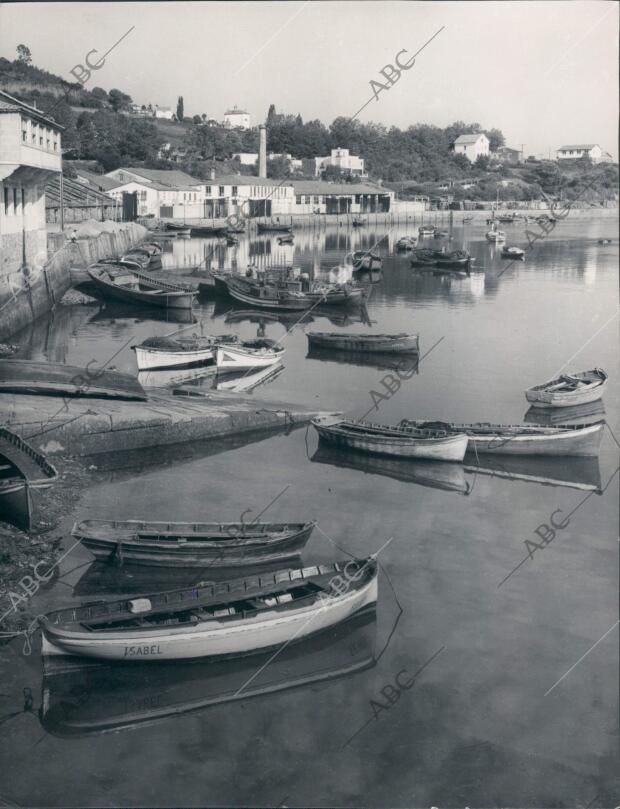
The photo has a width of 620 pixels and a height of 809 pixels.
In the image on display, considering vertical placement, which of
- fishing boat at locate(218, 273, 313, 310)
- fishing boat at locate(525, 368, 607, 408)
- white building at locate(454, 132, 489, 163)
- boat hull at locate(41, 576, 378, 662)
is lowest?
boat hull at locate(41, 576, 378, 662)

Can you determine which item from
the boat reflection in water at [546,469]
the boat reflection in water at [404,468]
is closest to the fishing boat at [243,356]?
the boat reflection in water at [404,468]

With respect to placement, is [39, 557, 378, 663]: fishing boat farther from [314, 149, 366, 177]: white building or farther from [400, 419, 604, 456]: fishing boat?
[314, 149, 366, 177]: white building

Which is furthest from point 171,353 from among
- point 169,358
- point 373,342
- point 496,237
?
point 496,237

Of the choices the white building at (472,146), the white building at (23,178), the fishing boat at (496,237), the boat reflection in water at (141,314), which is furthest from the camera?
the white building at (472,146)

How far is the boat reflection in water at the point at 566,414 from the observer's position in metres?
23.0

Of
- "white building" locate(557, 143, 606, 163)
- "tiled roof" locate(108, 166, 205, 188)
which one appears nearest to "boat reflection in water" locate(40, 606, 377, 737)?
"white building" locate(557, 143, 606, 163)

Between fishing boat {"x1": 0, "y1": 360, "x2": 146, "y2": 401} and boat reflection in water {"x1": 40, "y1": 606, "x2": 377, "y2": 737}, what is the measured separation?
10263mm

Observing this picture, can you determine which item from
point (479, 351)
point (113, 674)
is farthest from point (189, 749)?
point (479, 351)

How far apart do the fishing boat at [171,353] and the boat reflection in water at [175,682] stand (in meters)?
15.9

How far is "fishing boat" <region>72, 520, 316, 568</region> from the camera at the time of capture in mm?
13695

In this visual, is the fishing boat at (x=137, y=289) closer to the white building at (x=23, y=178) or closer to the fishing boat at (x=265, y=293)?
the fishing boat at (x=265, y=293)

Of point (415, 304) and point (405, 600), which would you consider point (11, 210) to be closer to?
point (415, 304)

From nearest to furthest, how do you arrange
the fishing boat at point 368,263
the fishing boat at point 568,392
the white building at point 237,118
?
the fishing boat at point 568,392 → the fishing boat at point 368,263 → the white building at point 237,118

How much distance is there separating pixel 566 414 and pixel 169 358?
11355mm
